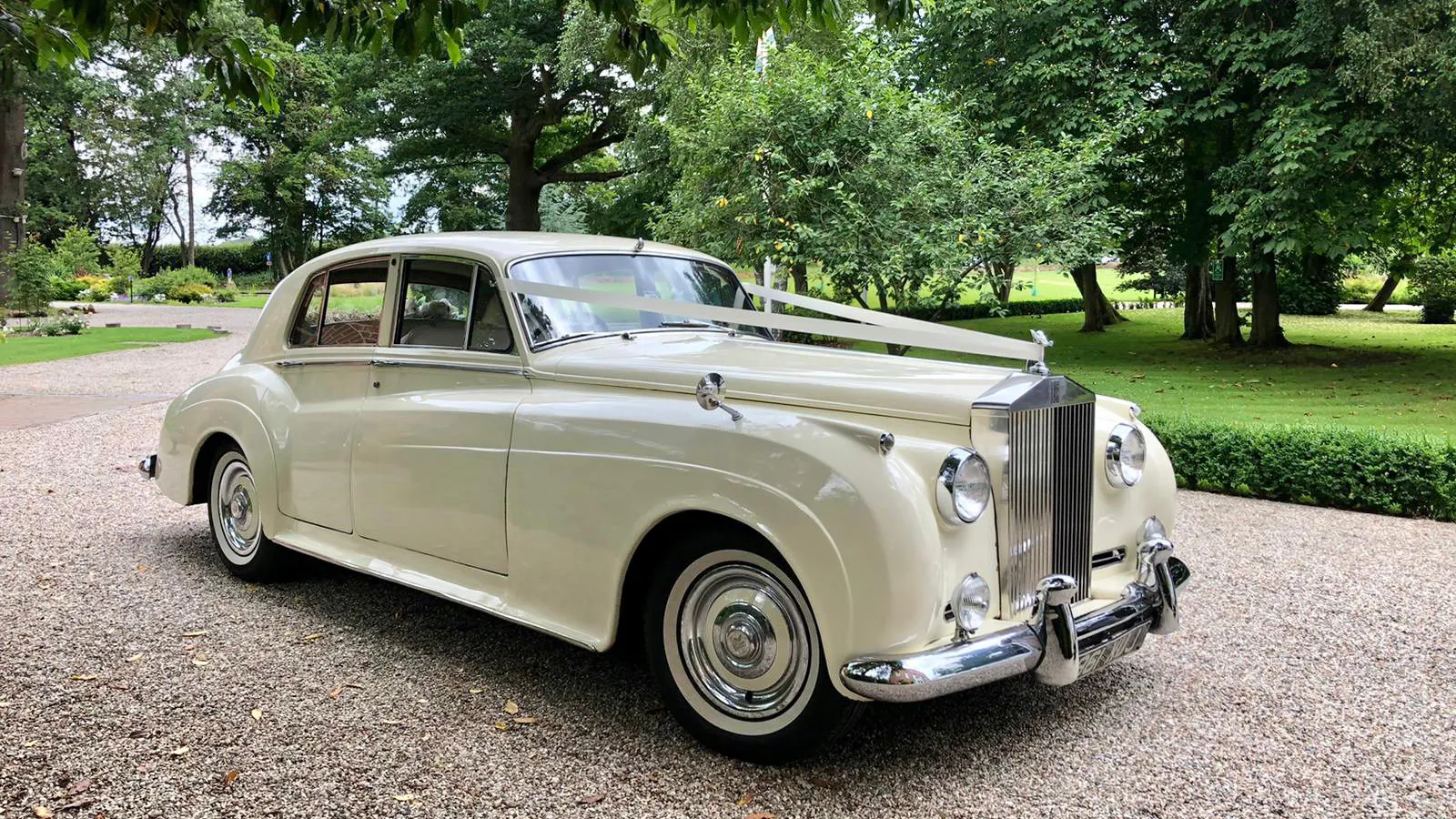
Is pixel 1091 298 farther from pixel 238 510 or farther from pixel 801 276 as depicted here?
pixel 238 510

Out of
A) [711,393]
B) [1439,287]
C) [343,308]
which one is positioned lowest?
[1439,287]

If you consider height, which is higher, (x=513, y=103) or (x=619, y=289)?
(x=513, y=103)

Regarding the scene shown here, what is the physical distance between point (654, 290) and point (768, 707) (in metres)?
2.17

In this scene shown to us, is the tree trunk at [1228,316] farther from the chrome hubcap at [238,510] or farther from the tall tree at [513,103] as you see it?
the chrome hubcap at [238,510]

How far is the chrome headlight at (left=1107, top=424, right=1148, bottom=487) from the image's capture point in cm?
390

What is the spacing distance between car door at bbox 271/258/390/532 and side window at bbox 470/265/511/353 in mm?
738

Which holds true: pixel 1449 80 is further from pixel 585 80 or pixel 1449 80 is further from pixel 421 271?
pixel 585 80

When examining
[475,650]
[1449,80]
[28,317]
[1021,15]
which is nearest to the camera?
[475,650]

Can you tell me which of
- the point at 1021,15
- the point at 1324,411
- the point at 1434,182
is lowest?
the point at 1324,411

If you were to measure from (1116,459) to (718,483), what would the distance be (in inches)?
67.8

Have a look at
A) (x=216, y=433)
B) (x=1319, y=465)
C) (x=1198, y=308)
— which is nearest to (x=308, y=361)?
(x=216, y=433)

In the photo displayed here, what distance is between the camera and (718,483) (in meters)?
3.31

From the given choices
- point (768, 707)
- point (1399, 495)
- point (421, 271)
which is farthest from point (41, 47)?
point (1399, 495)

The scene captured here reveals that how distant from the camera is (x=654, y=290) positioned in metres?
4.74
